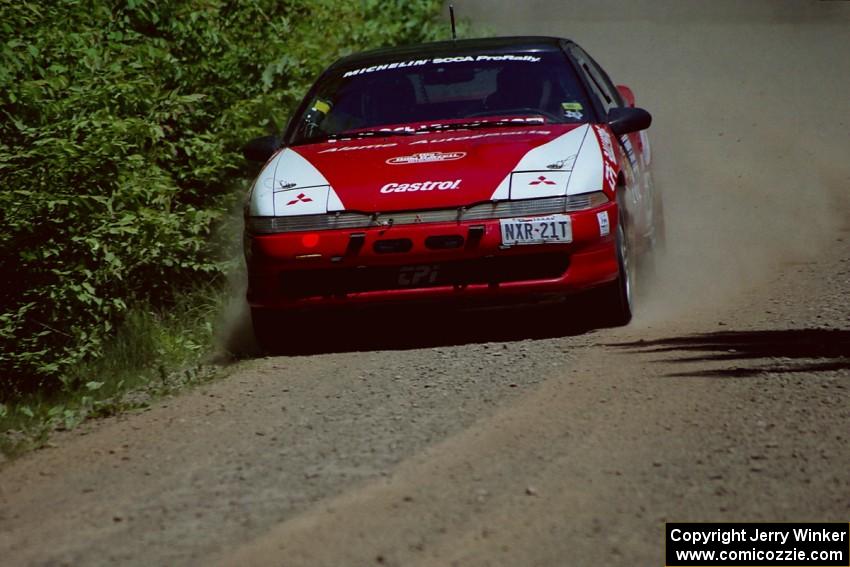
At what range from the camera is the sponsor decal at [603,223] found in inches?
282

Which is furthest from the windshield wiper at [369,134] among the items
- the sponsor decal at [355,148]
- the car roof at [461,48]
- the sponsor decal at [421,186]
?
the sponsor decal at [421,186]

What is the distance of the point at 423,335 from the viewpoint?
7.78m

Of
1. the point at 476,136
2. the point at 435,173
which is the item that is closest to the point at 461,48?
the point at 476,136

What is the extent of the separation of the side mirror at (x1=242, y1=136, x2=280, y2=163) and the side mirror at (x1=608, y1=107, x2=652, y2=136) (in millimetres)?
1834

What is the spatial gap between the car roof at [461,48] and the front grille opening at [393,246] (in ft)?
6.26

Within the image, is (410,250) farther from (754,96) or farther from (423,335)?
(754,96)

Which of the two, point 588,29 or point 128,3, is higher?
point 128,3

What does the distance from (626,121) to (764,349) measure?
5.83ft

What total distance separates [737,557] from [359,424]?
2.01m

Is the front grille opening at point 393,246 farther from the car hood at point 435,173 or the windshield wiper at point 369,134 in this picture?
the windshield wiper at point 369,134

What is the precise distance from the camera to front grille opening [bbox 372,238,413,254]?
7.07 meters

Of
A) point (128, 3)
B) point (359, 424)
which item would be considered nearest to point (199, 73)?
point (128, 3)

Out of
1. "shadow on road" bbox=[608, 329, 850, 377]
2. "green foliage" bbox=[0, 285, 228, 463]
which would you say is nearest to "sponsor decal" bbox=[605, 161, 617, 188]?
"shadow on road" bbox=[608, 329, 850, 377]

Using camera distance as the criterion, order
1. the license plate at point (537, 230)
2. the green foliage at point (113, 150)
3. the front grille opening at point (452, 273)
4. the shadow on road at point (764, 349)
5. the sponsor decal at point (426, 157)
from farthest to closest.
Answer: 1. the green foliage at point (113, 150)
2. the sponsor decal at point (426, 157)
3. the front grille opening at point (452, 273)
4. the license plate at point (537, 230)
5. the shadow on road at point (764, 349)
